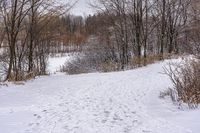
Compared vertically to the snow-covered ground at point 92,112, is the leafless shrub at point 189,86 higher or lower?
higher

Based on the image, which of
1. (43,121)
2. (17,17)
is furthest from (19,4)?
(43,121)

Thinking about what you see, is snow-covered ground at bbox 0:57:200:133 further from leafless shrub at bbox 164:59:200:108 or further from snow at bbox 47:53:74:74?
snow at bbox 47:53:74:74

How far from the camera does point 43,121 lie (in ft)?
25.2

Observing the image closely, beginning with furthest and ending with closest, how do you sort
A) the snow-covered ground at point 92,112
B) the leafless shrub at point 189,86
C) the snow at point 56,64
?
the snow at point 56,64, the leafless shrub at point 189,86, the snow-covered ground at point 92,112

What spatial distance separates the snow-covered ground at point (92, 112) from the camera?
23.2 feet

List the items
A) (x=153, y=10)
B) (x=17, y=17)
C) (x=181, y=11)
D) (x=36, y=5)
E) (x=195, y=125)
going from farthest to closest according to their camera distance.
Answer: (x=181, y=11) → (x=153, y=10) → (x=36, y=5) → (x=17, y=17) → (x=195, y=125)

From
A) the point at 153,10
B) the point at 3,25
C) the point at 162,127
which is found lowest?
the point at 162,127

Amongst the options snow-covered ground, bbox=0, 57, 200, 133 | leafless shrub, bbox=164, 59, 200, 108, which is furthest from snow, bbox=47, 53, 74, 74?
leafless shrub, bbox=164, 59, 200, 108

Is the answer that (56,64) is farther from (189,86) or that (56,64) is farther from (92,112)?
(92,112)

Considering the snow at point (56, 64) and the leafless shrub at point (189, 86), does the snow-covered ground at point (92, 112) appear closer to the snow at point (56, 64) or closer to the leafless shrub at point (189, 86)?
the leafless shrub at point (189, 86)

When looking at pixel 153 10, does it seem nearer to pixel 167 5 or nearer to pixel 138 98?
pixel 167 5

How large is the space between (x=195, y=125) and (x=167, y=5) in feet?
102

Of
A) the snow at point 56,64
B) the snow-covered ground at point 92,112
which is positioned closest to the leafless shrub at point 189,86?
the snow-covered ground at point 92,112

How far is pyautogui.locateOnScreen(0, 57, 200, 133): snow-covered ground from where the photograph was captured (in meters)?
7.08
